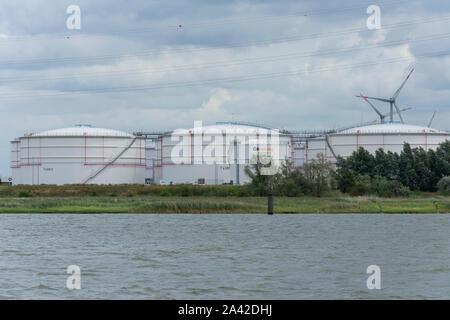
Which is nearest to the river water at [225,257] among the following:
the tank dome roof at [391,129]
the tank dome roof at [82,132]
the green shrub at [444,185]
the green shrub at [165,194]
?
the green shrub at [165,194]

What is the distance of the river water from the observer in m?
25.7

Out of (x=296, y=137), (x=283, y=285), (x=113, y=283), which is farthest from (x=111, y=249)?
(x=296, y=137)

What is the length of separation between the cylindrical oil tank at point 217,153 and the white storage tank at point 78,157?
7822mm

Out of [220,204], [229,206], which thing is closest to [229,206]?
[229,206]

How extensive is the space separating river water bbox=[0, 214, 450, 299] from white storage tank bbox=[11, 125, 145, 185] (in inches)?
1973

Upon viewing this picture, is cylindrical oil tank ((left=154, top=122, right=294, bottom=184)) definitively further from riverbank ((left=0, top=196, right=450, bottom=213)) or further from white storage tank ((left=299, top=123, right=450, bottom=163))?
riverbank ((left=0, top=196, right=450, bottom=213))

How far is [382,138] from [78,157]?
43681 mm

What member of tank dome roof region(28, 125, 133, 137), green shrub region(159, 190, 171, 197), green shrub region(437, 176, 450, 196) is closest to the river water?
green shrub region(159, 190, 171, 197)

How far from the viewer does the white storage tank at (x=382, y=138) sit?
340 ft

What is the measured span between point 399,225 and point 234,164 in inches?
2065

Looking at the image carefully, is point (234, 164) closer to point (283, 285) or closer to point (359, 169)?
point (359, 169)
